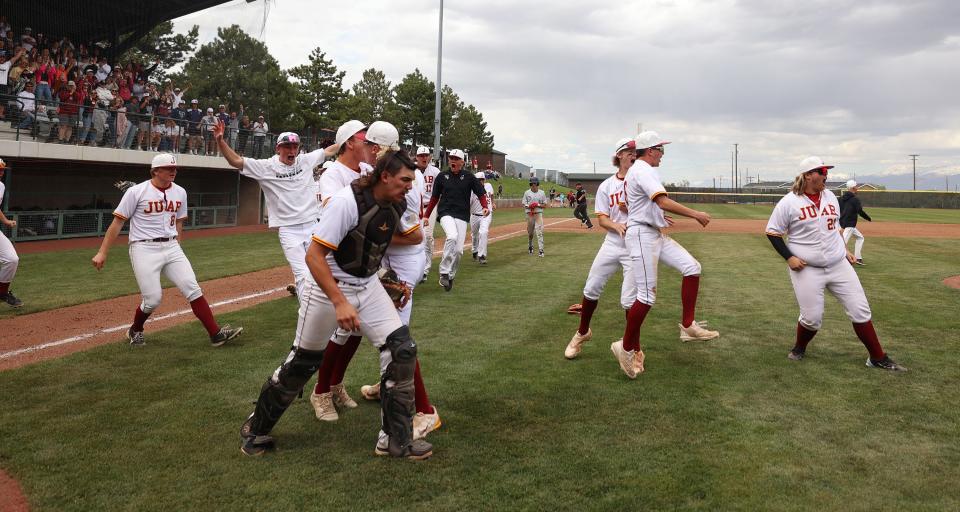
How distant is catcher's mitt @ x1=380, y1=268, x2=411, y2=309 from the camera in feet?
14.3

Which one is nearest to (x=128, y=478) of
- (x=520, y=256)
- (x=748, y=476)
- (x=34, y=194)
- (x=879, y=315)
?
(x=748, y=476)

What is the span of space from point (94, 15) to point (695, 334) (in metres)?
27.4

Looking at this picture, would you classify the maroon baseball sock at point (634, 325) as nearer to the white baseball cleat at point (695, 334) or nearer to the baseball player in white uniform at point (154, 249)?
the white baseball cleat at point (695, 334)

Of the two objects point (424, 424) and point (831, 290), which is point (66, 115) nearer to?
point (424, 424)

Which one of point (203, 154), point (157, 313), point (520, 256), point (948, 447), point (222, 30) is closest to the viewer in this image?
point (948, 447)

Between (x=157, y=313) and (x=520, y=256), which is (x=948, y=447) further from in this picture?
(x=520, y=256)

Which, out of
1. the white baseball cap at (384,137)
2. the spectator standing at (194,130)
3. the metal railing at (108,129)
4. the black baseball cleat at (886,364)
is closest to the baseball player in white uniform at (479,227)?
the black baseball cleat at (886,364)

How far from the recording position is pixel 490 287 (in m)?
11.2

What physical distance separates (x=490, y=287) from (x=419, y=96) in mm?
49710

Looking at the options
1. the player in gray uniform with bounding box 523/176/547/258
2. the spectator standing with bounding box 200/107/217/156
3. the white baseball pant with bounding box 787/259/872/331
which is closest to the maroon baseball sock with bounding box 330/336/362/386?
the white baseball pant with bounding box 787/259/872/331

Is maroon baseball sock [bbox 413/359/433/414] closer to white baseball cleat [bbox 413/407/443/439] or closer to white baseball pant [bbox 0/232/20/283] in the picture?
white baseball cleat [bbox 413/407/443/439]

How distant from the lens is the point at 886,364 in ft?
19.8

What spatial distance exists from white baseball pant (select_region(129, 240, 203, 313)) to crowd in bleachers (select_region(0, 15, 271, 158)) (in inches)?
489

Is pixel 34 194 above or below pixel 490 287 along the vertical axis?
above
